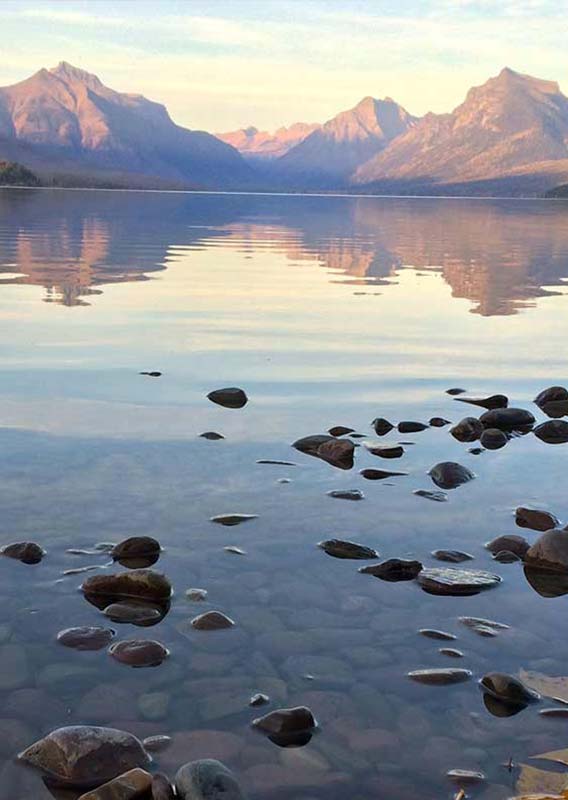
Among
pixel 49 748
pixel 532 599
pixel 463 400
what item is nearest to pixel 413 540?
pixel 532 599

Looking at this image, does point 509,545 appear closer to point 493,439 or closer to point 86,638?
point 493,439

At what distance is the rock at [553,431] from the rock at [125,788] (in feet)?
29.5

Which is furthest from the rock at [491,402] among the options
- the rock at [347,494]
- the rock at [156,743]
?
the rock at [156,743]

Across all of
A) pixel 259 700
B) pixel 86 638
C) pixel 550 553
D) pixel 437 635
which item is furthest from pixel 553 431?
pixel 86 638

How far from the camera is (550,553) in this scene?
352 inches

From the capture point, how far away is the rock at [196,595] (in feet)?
26.3

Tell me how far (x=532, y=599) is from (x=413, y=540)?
1.45 meters

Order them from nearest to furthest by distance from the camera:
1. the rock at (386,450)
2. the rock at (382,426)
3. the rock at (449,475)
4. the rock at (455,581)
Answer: the rock at (455,581)
the rock at (449,475)
the rock at (386,450)
the rock at (382,426)

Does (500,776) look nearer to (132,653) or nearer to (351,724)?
(351,724)

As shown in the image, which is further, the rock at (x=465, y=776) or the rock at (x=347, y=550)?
the rock at (x=347, y=550)

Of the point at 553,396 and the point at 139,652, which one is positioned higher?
the point at 553,396

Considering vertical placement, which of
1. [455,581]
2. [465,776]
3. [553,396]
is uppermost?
[553,396]

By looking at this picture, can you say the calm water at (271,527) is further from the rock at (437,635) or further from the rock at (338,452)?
the rock at (338,452)

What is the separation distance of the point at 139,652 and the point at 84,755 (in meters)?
1.30
